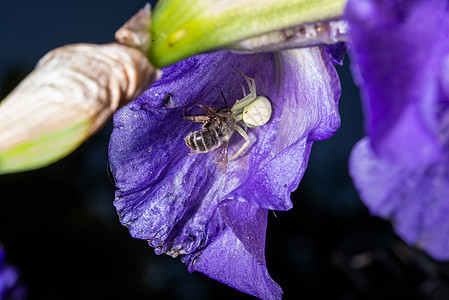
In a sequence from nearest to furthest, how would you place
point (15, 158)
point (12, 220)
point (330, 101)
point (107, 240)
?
1. point (15, 158)
2. point (330, 101)
3. point (12, 220)
4. point (107, 240)

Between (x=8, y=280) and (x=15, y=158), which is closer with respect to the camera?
(x=15, y=158)

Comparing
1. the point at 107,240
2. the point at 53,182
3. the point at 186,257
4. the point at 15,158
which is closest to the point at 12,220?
the point at 53,182

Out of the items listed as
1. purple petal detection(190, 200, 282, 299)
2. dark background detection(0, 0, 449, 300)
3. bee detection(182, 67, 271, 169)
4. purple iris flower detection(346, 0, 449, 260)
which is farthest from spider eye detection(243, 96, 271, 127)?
dark background detection(0, 0, 449, 300)

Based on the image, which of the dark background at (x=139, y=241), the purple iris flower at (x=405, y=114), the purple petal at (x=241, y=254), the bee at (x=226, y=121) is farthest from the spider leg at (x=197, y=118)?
the dark background at (x=139, y=241)

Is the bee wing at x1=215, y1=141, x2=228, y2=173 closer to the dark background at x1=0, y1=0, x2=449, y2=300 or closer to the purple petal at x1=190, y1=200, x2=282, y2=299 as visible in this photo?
the purple petal at x1=190, y1=200, x2=282, y2=299

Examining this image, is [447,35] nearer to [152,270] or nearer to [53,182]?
[53,182]

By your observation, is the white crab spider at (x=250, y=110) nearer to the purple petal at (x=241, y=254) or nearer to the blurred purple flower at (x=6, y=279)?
the purple petal at (x=241, y=254)

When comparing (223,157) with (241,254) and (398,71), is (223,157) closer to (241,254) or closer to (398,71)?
(241,254)

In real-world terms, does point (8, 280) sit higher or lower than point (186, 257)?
lower
